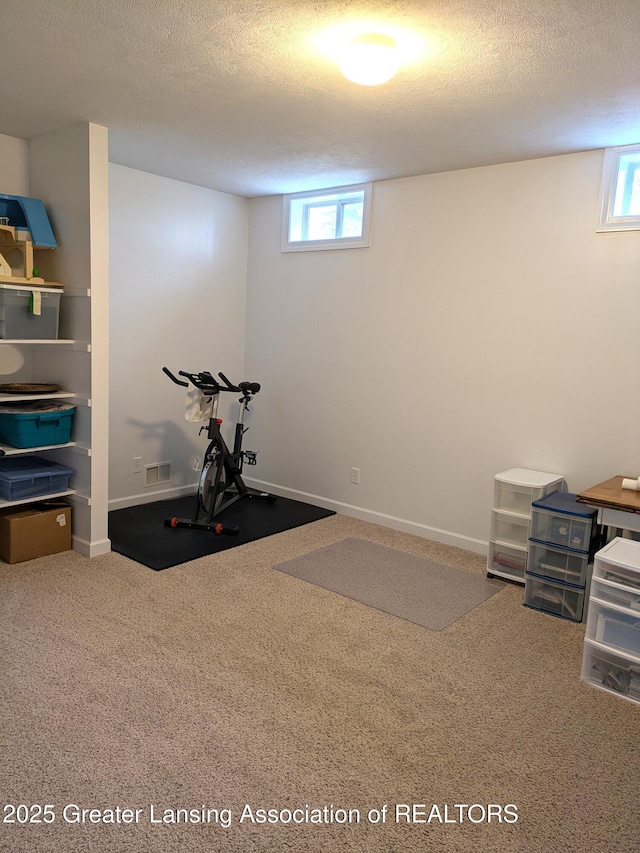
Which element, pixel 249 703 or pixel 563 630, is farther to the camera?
pixel 563 630

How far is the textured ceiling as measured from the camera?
2.20m

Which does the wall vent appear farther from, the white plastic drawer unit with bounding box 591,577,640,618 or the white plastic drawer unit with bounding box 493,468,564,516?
the white plastic drawer unit with bounding box 591,577,640,618

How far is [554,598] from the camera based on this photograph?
340cm

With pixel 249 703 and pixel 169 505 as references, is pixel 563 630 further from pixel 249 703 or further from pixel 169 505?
pixel 169 505

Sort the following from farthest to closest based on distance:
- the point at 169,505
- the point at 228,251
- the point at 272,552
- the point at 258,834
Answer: the point at 228,251
the point at 169,505
the point at 272,552
the point at 258,834

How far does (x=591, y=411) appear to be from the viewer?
3705 mm

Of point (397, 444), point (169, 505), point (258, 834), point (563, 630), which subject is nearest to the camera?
point (258, 834)

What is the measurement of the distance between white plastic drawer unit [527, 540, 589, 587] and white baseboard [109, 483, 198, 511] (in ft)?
9.94

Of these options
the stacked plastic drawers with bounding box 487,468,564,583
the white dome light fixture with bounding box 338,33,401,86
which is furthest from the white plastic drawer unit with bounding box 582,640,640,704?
the white dome light fixture with bounding box 338,33,401,86

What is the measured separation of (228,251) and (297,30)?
10.4 feet

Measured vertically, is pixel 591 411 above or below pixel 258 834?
above

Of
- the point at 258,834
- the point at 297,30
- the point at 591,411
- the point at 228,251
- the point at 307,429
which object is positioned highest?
the point at 297,30

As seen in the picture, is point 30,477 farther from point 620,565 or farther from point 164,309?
point 620,565

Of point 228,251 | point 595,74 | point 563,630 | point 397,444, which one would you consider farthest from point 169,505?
point 595,74
